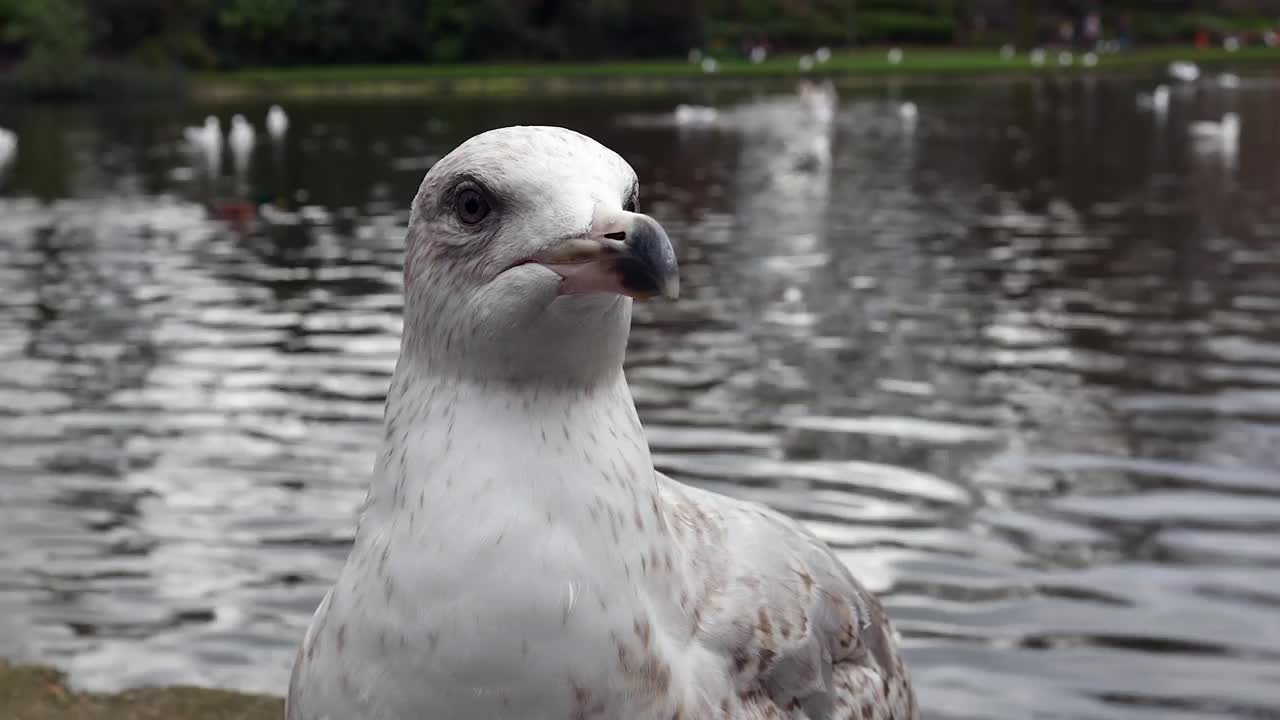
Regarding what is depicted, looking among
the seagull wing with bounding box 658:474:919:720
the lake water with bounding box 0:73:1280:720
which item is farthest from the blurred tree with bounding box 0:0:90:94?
the seagull wing with bounding box 658:474:919:720

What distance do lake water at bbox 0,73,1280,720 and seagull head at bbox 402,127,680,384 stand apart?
301 centimetres

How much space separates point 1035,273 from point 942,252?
5.03ft

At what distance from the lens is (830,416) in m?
9.05

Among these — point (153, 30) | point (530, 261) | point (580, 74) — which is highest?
point (153, 30)

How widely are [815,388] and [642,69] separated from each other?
47.6 metres

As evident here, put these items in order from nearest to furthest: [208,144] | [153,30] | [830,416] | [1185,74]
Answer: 1. [830,416]
2. [208,144]
3. [1185,74]
4. [153,30]

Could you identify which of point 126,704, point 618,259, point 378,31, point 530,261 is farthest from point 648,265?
point 378,31

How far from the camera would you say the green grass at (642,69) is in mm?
53281

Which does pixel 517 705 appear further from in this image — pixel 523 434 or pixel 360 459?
pixel 360 459

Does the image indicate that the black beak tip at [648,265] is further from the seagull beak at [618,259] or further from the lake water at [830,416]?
the lake water at [830,416]

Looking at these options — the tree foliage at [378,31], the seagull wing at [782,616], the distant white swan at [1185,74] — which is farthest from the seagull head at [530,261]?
the tree foliage at [378,31]

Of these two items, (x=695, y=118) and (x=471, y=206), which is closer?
(x=471, y=206)

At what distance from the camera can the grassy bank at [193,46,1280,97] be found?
5188 cm

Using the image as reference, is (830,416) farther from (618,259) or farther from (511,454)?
(618,259)
